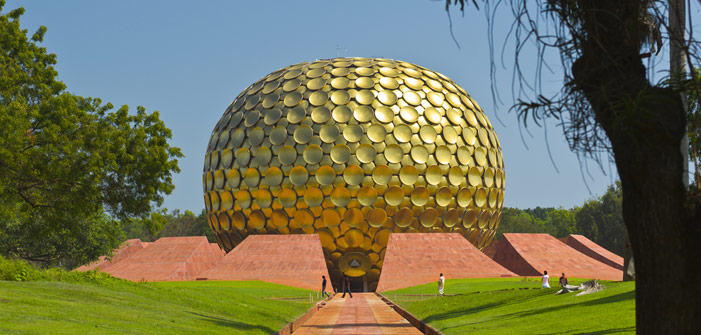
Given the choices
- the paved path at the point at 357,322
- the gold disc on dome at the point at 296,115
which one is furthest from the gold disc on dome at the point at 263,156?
the paved path at the point at 357,322

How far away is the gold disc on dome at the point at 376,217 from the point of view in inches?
1267

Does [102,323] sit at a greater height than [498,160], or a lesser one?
lesser

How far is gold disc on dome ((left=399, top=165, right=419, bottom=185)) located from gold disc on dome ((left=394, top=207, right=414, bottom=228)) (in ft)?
4.46

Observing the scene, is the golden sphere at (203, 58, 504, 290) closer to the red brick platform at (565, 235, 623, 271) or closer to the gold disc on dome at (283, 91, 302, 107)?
the gold disc on dome at (283, 91, 302, 107)

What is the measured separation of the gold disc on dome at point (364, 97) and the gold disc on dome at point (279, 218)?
672 cm

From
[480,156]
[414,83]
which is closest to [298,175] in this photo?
[414,83]

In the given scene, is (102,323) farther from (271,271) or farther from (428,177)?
(428,177)

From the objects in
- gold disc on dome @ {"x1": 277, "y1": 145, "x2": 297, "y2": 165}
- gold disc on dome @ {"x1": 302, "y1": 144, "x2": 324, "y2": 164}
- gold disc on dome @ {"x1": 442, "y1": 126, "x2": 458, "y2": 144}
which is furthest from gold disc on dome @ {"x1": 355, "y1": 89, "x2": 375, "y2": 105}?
gold disc on dome @ {"x1": 277, "y1": 145, "x2": 297, "y2": 165}

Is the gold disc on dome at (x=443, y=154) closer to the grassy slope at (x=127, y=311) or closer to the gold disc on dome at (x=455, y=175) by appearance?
the gold disc on dome at (x=455, y=175)

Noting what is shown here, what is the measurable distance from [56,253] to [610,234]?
51924 mm

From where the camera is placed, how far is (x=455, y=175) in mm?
33438

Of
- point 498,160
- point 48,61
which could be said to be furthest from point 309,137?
point 48,61

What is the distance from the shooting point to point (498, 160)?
3741cm

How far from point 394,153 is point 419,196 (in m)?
2.42
